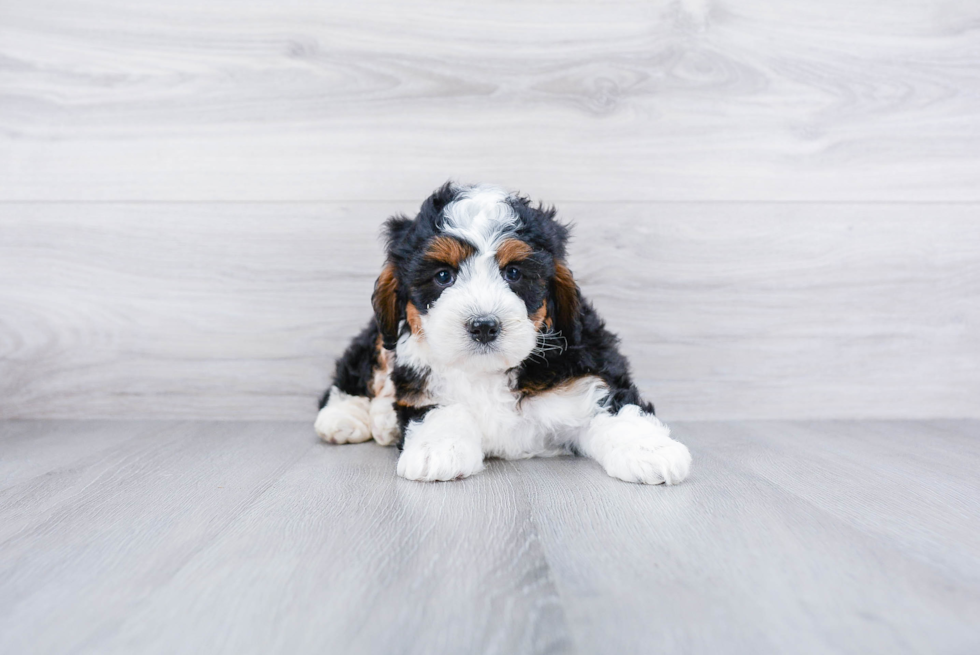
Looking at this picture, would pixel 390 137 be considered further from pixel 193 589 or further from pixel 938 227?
pixel 938 227

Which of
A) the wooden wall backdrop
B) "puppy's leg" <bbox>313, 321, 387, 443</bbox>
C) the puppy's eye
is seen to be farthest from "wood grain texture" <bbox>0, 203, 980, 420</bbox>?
the puppy's eye

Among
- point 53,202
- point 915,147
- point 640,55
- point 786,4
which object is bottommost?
point 53,202

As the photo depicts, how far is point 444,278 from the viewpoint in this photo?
64.1 inches

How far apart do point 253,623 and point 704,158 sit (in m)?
2.05

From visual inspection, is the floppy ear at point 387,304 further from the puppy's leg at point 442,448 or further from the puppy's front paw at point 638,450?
the puppy's front paw at point 638,450

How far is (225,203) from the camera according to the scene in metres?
2.37

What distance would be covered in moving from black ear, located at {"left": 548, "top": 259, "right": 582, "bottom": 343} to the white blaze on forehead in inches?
6.9

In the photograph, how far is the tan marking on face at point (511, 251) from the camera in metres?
1.59

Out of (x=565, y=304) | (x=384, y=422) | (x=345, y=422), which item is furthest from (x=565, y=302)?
(x=345, y=422)

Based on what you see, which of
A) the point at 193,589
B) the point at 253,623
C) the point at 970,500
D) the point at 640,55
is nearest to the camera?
the point at 253,623

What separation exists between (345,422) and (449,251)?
713mm

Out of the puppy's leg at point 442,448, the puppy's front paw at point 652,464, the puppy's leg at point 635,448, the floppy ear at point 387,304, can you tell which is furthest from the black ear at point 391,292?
the puppy's front paw at point 652,464

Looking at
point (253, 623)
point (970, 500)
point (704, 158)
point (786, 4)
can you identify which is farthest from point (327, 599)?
point (786, 4)

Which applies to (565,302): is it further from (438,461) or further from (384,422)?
(384,422)
